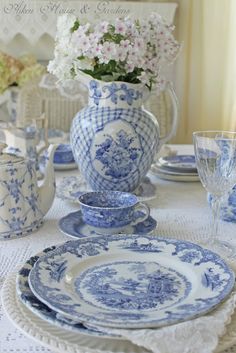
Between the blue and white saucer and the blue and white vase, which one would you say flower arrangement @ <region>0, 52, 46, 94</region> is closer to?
the blue and white vase

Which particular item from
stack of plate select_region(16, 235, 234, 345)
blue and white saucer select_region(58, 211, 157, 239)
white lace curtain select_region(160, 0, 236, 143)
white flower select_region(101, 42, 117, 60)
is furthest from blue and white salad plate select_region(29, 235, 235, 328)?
white lace curtain select_region(160, 0, 236, 143)

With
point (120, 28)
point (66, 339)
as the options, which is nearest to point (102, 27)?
point (120, 28)

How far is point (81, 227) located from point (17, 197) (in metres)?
0.13

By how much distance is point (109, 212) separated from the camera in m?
0.82

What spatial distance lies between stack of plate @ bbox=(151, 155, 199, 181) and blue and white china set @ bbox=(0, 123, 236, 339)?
29 cm

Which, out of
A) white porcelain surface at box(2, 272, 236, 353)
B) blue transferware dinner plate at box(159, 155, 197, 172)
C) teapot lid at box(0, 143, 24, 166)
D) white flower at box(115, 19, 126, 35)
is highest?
white flower at box(115, 19, 126, 35)

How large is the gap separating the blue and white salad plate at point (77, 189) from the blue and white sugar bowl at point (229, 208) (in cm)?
18

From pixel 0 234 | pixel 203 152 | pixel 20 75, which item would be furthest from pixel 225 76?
pixel 0 234

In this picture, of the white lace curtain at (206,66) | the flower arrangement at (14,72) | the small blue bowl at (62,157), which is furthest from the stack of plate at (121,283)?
the white lace curtain at (206,66)

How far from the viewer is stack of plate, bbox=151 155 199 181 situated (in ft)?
4.08

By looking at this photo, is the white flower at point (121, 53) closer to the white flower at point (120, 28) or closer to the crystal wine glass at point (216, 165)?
the white flower at point (120, 28)

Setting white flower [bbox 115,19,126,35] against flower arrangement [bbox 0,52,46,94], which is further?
flower arrangement [bbox 0,52,46,94]

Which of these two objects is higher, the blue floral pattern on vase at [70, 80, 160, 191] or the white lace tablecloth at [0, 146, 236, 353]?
the blue floral pattern on vase at [70, 80, 160, 191]

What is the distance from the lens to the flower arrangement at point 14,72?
4.65ft
